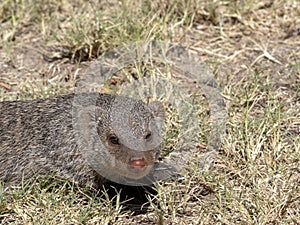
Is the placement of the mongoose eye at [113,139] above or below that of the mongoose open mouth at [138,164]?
above

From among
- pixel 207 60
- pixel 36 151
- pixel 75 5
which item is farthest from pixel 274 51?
pixel 36 151

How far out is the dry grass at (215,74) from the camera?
3.77 meters

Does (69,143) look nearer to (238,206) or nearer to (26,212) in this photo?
(26,212)

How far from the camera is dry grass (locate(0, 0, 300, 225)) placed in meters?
3.77

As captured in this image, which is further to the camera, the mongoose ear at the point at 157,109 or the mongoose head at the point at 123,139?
the mongoose ear at the point at 157,109

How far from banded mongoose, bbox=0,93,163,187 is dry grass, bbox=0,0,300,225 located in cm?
13

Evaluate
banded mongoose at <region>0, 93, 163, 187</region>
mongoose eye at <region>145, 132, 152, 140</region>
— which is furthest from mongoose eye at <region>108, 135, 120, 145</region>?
mongoose eye at <region>145, 132, 152, 140</region>

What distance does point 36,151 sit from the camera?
399 centimetres

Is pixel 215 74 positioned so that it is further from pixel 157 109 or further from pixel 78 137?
pixel 78 137

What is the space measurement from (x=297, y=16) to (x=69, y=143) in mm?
2557

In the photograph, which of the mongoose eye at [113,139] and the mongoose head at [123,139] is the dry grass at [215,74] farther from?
the mongoose eye at [113,139]

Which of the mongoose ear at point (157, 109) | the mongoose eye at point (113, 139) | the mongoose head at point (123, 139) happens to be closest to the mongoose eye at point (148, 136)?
the mongoose head at point (123, 139)

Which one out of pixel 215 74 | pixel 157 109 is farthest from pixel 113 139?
pixel 215 74

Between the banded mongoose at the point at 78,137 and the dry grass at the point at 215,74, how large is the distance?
0.42ft
